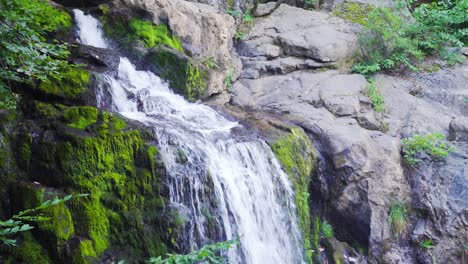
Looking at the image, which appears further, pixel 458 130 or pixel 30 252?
pixel 458 130

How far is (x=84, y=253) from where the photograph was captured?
4648mm

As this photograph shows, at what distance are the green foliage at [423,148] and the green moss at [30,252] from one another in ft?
22.2

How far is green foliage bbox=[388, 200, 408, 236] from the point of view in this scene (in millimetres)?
7770

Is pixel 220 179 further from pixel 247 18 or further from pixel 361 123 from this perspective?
pixel 247 18

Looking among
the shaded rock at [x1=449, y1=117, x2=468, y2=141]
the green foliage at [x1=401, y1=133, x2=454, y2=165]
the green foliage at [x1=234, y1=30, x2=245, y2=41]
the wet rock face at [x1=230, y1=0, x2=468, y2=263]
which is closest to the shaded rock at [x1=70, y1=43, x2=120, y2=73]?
the wet rock face at [x1=230, y1=0, x2=468, y2=263]

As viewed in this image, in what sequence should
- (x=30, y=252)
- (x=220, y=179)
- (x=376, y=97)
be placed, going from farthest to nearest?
(x=376, y=97) → (x=220, y=179) → (x=30, y=252)

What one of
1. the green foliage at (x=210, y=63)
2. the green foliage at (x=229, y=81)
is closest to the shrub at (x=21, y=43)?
the green foliage at (x=210, y=63)

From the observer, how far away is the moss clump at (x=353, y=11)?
1264 cm

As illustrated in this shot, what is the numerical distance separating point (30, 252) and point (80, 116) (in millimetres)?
1718

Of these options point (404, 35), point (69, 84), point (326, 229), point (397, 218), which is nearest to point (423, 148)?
point (397, 218)

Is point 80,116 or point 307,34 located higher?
point 307,34

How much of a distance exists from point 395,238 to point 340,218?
1.07 meters

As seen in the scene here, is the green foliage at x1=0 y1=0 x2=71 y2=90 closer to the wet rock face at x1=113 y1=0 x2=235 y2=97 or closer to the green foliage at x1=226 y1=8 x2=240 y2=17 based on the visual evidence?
the wet rock face at x1=113 y1=0 x2=235 y2=97

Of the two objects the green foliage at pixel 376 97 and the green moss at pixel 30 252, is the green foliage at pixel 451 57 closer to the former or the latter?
the green foliage at pixel 376 97
